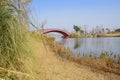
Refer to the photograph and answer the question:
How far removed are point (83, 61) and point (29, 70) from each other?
4.86 meters

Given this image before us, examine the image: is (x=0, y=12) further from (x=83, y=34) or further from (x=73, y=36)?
(x=83, y=34)

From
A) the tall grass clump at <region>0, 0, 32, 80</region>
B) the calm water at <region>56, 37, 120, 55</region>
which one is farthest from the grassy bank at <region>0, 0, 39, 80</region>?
the calm water at <region>56, 37, 120, 55</region>

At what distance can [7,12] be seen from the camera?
137 inches

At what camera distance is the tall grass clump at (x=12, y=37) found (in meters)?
3.40

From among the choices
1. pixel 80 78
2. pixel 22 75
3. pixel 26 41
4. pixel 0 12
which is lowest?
pixel 80 78

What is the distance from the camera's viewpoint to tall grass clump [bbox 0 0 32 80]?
3.40m

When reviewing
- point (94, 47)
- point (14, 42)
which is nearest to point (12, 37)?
point (14, 42)

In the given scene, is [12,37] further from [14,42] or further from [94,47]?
[94,47]

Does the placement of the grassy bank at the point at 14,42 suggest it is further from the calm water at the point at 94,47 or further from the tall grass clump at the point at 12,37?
the calm water at the point at 94,47

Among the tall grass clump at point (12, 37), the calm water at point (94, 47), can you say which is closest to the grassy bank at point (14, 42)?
the tall grass clump at point (12, 37)

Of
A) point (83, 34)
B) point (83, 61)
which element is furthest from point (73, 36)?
point (83, 61)

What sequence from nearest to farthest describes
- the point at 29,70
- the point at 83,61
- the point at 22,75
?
the point at 22,75, the point at 29,70, the point at 83,61

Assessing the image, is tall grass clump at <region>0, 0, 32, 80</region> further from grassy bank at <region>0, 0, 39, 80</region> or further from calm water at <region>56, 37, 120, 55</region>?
calm water at <region>56, 37, 120, 55</region>

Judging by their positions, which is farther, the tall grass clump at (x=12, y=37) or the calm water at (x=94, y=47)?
the calm water at (x=94, y=47)
